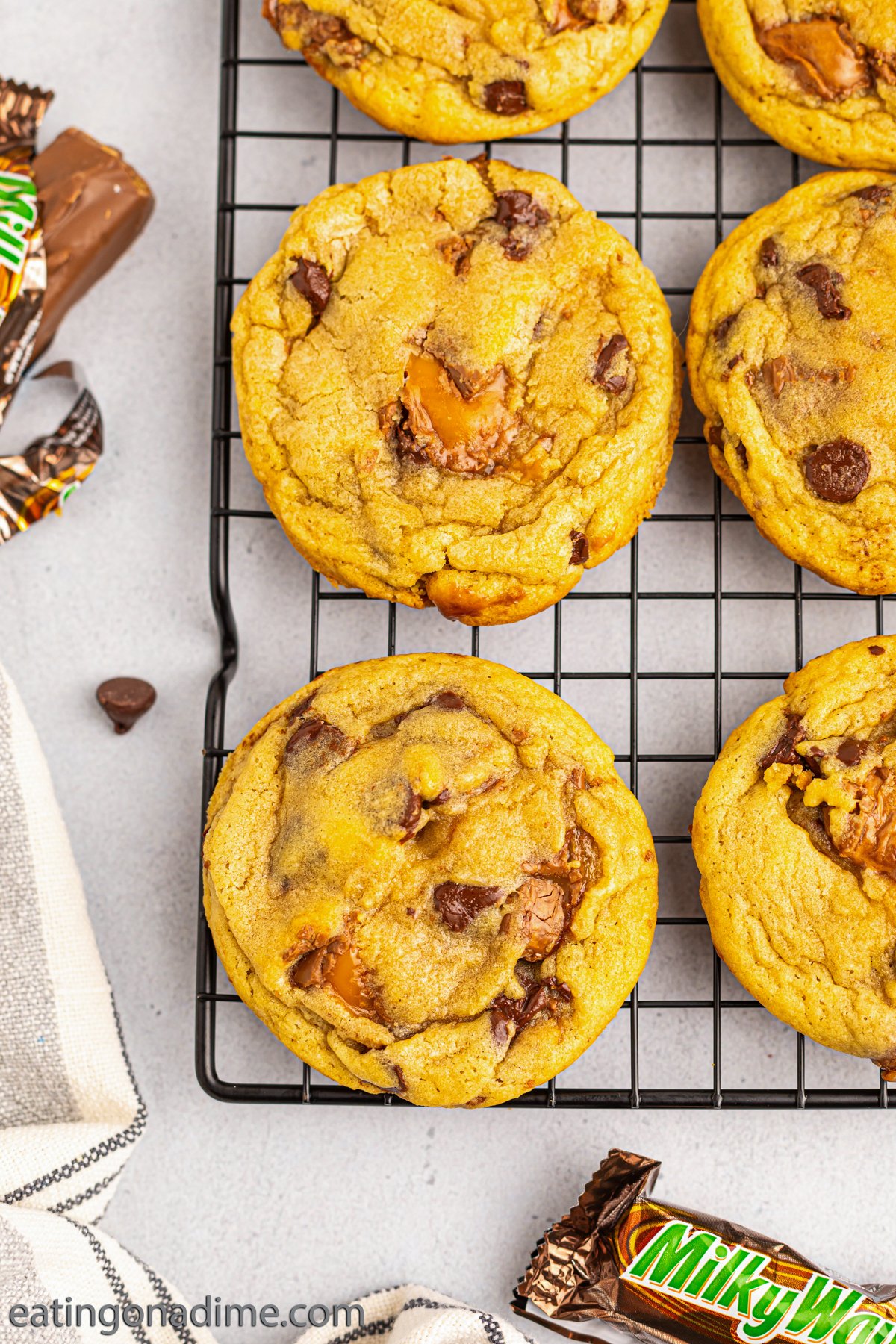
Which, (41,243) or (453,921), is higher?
(41,243)

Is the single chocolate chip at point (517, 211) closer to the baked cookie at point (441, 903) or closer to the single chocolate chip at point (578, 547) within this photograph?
the single chocolate chip at point (578, 547)

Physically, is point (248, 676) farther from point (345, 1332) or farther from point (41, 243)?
point (345, 1332)

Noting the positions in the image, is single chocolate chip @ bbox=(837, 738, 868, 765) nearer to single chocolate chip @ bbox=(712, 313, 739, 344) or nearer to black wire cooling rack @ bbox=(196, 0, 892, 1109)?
black wire cooling rack @ bbox=(196, 0, 892, 1109)

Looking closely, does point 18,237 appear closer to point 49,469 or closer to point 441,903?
point 49,469

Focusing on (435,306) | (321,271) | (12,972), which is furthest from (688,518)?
(12,972)

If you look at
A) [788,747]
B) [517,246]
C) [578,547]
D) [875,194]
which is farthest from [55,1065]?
[875,194]

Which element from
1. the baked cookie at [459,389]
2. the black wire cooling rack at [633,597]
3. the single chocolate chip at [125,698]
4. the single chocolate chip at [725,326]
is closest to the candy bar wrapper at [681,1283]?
the black wire cooling rack at [633,597]
